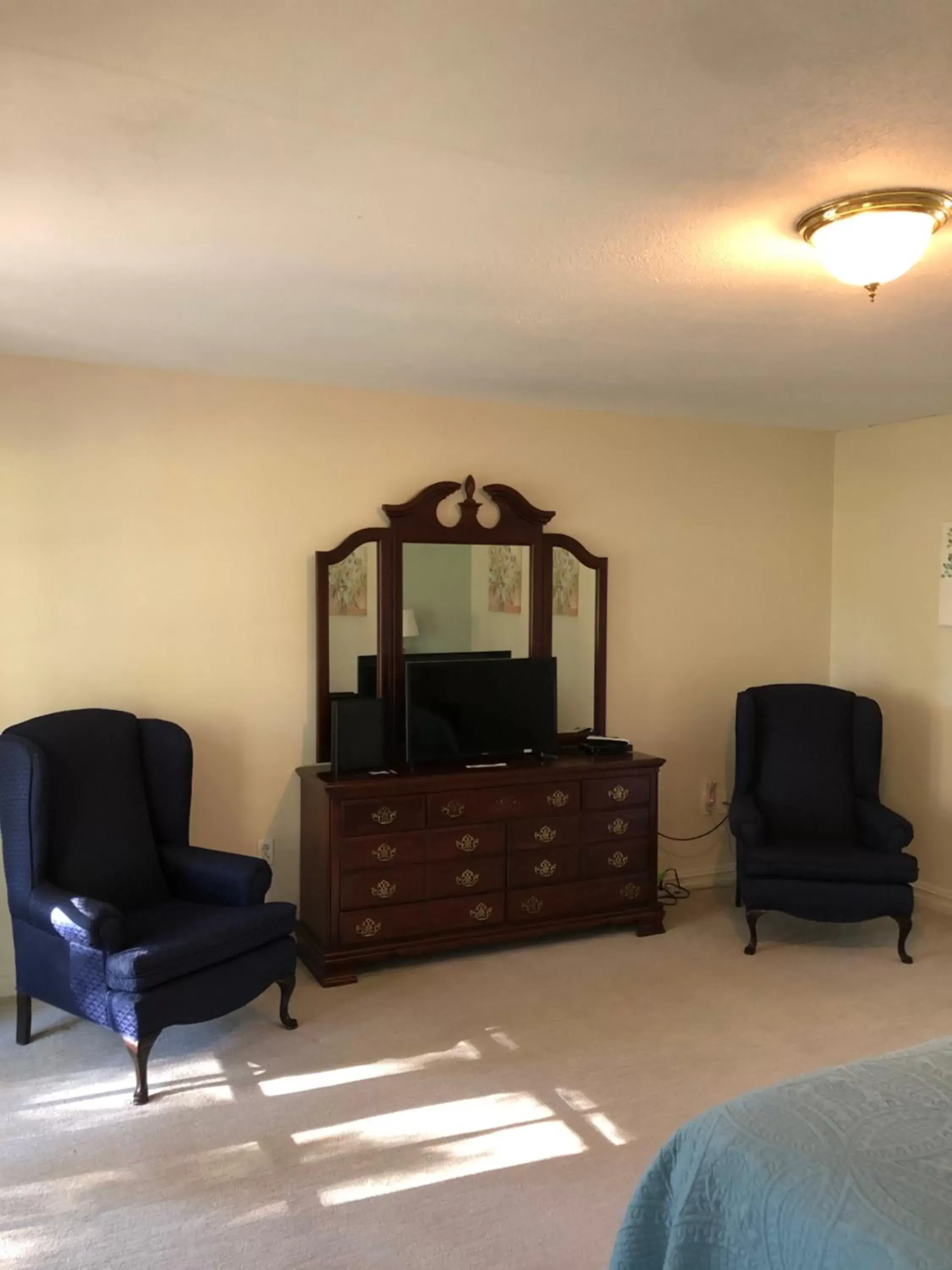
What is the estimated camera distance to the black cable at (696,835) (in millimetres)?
5156

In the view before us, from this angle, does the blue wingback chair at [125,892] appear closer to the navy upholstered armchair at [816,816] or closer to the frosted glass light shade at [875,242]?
the navy upholstered armchair at [816,816]

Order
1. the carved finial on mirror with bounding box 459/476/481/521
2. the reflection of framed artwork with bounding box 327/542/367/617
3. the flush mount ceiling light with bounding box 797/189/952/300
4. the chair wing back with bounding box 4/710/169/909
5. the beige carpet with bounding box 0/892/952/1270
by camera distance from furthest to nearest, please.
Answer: the carved finial on mirror with bounding box 459/476/481/521 → the reflection of framed artwork with bounding box 327/542/367/617 → the chair wing back with bounding box 4/710/169/909 → the beige carpet with bounding box 0/892/952/1270 → the flush mount ceiling light with bounding box 797/189/952/300

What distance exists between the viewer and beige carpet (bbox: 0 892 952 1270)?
8.04 ft

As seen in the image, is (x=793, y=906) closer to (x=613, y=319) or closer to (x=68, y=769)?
(x=613, y=319)

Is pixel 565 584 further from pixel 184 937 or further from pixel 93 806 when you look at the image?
pixel 184 937

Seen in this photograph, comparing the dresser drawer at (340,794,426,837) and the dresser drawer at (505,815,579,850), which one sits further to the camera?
the dresser drawer at (505,815,579,850)

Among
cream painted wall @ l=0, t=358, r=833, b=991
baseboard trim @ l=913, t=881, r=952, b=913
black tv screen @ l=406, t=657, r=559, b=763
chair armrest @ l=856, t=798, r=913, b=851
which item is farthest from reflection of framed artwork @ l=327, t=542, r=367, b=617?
baseboard trim @ l=913, t=881, r=952, b=913

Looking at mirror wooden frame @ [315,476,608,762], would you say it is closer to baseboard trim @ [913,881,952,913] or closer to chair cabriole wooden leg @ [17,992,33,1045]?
chair cabriole wooden leg @ [17,992,33,1045]

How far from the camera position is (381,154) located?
6.38 ft

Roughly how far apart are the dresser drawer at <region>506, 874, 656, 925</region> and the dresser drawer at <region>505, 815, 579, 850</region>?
19 cm

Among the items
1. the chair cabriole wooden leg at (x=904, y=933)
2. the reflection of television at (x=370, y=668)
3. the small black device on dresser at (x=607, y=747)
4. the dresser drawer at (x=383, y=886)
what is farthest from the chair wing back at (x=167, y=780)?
the chair cabriole wooden leg at (x=904, y=933)

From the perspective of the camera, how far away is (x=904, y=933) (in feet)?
13.9

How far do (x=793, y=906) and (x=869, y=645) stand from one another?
167cm

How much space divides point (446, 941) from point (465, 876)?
268 millimetres
